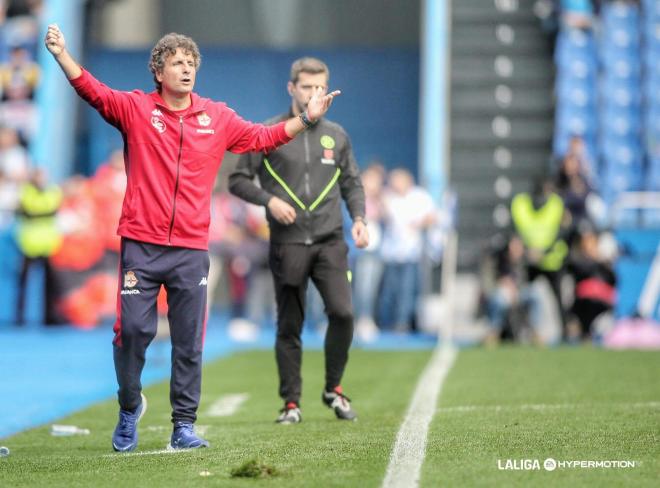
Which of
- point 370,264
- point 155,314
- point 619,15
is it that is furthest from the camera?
point 619,15

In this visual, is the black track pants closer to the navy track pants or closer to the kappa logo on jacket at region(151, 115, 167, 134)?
the navy track pants

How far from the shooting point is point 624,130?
2211 cm

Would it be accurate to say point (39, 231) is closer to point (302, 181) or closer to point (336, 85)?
point (336, 85)

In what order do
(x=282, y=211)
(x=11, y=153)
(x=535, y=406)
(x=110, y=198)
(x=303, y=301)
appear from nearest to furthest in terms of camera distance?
(x=282, y=211), (x=303, y=301), (x=535, y=406), (x=110, y=198), (x=11, y=153)

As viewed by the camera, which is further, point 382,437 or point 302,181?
point 302,181

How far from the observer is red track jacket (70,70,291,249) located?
6926 mm

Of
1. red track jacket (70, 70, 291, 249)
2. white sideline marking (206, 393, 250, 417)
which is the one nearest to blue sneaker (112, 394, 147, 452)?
red track jacket (70, 70, 291, 249)

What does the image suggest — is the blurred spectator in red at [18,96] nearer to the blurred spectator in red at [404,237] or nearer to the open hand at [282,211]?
the blurred spectator in red at [404,237]

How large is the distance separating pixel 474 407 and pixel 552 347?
23.1ft

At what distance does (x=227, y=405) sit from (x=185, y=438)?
2915 millimetres

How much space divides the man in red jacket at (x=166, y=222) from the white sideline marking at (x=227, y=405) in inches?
82.3

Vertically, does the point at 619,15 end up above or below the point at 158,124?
above

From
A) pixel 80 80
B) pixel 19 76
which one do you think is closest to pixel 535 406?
pixel 80 80

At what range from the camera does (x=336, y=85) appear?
26.6 meters
